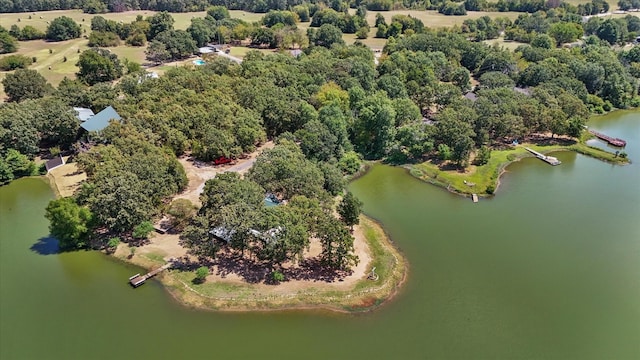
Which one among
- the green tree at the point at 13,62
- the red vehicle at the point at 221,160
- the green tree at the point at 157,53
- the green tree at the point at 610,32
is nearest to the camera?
the red vehicle at the point at 221,160

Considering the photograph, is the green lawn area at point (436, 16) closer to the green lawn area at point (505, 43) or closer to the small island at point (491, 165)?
the green lawn area at point (505, 43)

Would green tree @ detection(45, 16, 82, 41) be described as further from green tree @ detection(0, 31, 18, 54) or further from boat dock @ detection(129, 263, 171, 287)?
boat dock @ detection(129, 263, 171, 287)

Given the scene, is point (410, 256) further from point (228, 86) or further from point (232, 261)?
point (228, 86)

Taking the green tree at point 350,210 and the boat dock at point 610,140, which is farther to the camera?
the boat dock at point 610,140

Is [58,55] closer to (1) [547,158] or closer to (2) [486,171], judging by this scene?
(2) [486,171]

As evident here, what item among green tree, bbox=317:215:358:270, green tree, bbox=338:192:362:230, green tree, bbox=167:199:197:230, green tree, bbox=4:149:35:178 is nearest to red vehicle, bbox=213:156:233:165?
green tree, bbox=167:199:197:230

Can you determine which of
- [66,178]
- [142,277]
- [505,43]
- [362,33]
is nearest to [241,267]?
[142,277]

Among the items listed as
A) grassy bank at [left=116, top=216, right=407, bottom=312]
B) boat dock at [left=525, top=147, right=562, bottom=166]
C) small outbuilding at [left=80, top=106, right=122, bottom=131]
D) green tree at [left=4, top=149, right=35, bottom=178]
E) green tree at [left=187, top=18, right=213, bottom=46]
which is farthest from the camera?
green tree at [left=187, top=18, right=213, bottom=46]

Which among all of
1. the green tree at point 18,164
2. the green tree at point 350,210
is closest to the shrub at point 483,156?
the green tree at point 350,210
